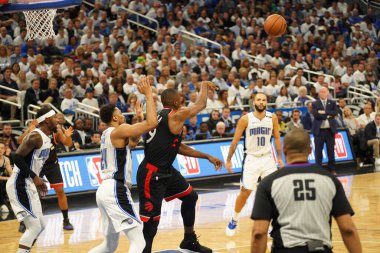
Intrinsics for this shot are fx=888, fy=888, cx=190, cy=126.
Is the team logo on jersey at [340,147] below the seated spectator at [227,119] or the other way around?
below

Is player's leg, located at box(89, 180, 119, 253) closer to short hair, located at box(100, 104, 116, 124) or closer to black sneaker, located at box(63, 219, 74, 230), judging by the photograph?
short hair, located at box(100, 104, 116, 124)

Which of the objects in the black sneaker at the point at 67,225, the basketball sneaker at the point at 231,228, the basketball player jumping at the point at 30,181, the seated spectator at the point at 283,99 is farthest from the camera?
the seated spectator at the point at 283,99

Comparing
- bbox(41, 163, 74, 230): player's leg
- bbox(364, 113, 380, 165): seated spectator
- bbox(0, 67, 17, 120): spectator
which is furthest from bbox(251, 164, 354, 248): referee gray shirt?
bbox(364, 113, 380, 165): seated spectator

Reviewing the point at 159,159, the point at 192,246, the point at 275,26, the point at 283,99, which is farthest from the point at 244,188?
the point at 283,99

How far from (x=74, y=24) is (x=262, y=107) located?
39.5 ft

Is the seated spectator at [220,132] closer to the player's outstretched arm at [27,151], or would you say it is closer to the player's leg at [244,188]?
the player's leg at [244,188]

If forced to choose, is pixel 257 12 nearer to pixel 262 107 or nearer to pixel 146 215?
pixel 262 107

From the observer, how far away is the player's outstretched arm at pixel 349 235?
20.2ft

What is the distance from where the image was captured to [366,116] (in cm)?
2295

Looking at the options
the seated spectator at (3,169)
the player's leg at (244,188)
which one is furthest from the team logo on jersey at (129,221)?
the seated spectator at (3,169)

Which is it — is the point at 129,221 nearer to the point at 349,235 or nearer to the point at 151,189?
the point at 151,189

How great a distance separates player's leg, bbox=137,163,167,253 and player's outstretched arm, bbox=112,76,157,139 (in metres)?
1.11

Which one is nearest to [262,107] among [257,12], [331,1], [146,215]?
[146,215]

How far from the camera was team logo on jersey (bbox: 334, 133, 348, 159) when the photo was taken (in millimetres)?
21859
